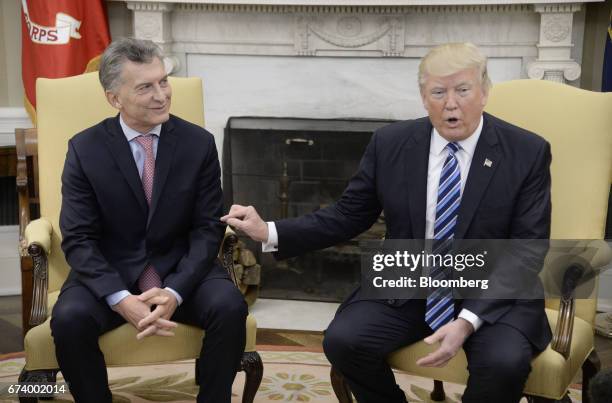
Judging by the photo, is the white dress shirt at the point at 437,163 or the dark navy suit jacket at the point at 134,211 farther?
the dark navy suit jacket at the point at 134,211

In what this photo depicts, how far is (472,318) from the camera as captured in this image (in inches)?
90.2

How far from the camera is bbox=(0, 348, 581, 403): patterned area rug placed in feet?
10.3

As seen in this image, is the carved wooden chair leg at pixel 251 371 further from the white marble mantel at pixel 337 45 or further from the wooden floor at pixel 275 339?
the white marble mantel at pixel 337 45

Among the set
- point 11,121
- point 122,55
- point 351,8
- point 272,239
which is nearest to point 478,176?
point 272,239

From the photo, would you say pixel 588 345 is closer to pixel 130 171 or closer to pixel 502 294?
pixel 502 294

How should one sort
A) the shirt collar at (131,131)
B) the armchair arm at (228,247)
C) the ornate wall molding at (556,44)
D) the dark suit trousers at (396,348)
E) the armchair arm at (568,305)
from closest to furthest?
the dark suit trousers at (396,348) < the armchair arm at (568,305) < the shirt collar at (131,131) < the armchair arm at (228,247) < the ornate wall molding at (556,44)

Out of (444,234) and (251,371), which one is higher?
(444,234)

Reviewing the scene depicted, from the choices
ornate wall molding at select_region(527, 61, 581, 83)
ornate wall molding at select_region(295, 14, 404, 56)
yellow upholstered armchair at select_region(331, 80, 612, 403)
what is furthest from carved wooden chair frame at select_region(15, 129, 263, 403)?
ornate wall molding at select_region(527, 61, 581, 83)

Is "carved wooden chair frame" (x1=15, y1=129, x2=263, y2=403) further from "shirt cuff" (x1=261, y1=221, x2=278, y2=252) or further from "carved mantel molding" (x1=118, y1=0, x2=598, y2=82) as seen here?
"carved mantel molding" (x1=118, y1=0, x2=598, y2=82)

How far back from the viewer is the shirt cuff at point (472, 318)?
229 centimetres

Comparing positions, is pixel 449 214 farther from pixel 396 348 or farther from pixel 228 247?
pixel 228 247

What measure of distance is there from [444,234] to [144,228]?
91 cm

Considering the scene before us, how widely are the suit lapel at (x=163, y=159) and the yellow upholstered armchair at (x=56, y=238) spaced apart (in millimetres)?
330

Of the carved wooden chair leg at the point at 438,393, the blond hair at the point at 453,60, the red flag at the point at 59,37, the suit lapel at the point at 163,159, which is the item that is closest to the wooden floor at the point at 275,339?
the carved wooden chair leg at the point at 438,393
